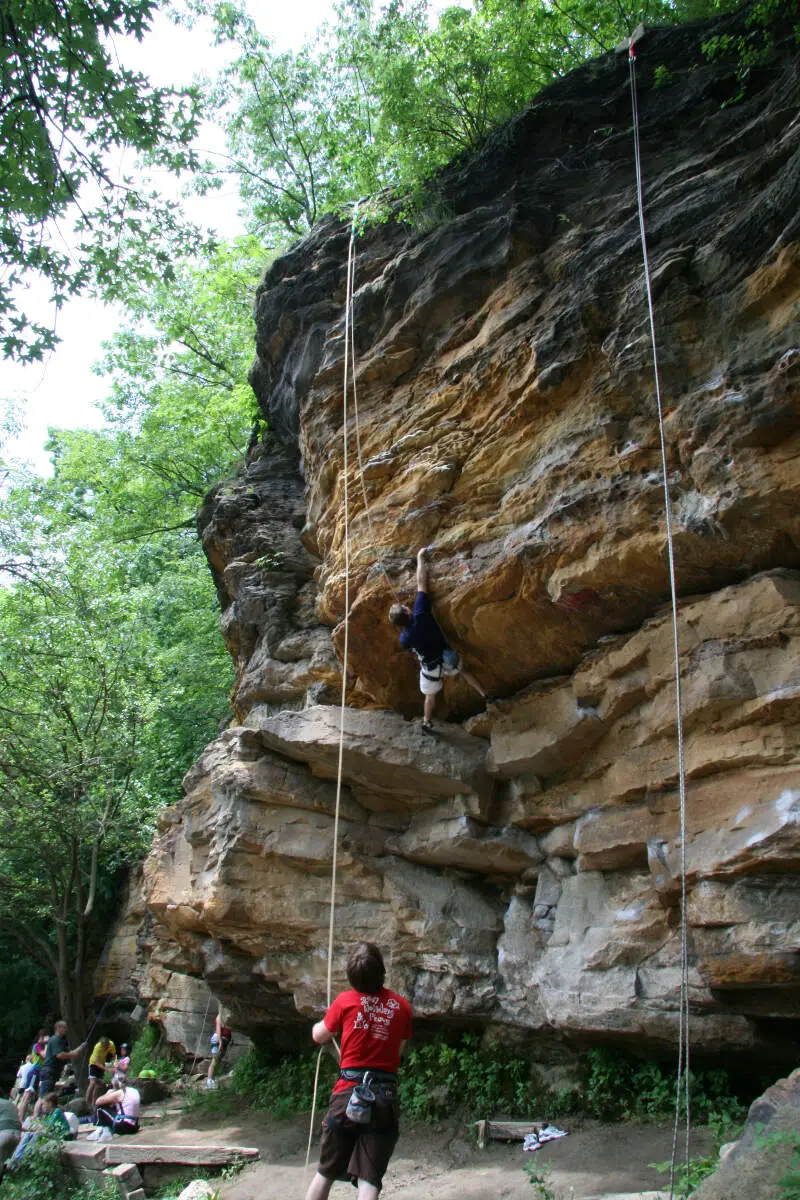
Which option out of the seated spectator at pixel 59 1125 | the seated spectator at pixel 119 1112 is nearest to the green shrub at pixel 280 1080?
the seated spectator at pixel 119 1112

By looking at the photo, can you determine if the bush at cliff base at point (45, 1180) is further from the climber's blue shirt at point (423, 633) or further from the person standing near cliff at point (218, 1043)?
the climber's blue shirt at point (423, 633)

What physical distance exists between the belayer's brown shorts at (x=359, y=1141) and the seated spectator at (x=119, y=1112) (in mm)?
6981

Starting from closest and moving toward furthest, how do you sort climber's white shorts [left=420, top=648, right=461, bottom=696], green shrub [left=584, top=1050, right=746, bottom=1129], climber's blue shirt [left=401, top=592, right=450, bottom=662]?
green shrub [left=584, top=1050, right=746, bottom=1129] → climber's blue shirt [left=401, top=592, right=450, bottom=662] → climber's white shorts [left=420, top=648, right=461, bottom=696]

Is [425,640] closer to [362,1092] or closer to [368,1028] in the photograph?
[368,1028]

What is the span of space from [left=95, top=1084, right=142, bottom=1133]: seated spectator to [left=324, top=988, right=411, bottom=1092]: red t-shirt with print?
23.5 ft

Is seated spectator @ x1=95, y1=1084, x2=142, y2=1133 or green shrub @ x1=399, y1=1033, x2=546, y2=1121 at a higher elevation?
green shrub @ x1=399, y1=1033, x2=546, y2=1121

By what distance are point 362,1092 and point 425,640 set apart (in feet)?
12.9

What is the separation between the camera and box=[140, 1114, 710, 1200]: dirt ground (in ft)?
18.4

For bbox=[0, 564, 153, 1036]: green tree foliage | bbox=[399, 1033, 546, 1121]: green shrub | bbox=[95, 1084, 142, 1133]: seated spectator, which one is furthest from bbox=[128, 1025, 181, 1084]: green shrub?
bbox=[399, 1033, 546, 1121]: green shrub

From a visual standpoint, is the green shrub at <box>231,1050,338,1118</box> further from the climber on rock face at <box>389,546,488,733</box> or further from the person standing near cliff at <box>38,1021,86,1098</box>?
the climber on rock face at <box>389,546,488,733</box>

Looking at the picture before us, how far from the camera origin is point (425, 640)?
293 inches

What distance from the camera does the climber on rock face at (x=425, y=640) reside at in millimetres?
7438

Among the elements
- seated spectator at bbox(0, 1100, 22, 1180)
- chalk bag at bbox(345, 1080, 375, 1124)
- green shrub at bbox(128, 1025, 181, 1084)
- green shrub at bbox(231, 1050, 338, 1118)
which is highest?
chalk bag at bbox(345, 1080, 375, 1124)

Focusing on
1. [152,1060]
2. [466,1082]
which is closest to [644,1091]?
[466,1082]
